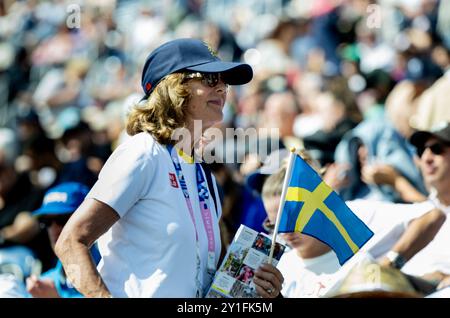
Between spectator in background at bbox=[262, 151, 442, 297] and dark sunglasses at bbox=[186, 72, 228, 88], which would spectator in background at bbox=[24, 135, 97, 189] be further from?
dark sunglasses at bbox=[186, 72, 228, 88]

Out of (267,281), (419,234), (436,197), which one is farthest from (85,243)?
(436,197)

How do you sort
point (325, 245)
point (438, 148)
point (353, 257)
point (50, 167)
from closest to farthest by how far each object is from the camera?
point (353, 257) → point (325, 245) → point (438, 148) → point (50, 167)

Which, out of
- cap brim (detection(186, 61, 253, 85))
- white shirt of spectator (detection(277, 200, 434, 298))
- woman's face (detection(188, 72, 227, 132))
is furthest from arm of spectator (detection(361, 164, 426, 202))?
woman's face (detection(188, 72, 227, 132))

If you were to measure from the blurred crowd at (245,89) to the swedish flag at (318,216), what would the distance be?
679 mm

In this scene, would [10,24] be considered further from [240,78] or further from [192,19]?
[240,78]

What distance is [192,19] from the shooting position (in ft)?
38.4

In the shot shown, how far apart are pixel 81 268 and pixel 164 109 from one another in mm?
650

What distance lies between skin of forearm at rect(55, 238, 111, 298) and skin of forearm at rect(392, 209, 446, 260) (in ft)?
6.80

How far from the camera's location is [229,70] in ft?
11.5

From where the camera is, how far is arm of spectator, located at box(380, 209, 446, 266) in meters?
4.80

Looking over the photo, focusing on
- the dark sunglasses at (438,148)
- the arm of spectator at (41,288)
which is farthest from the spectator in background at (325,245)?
the arm of spectator at (41,288)

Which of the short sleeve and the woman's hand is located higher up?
the short sleeve

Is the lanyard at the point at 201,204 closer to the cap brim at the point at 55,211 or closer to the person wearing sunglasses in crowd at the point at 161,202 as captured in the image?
the person wearing sunglasses in crowd at the point at 161,202

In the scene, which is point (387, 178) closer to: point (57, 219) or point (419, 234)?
point (419, 234)
